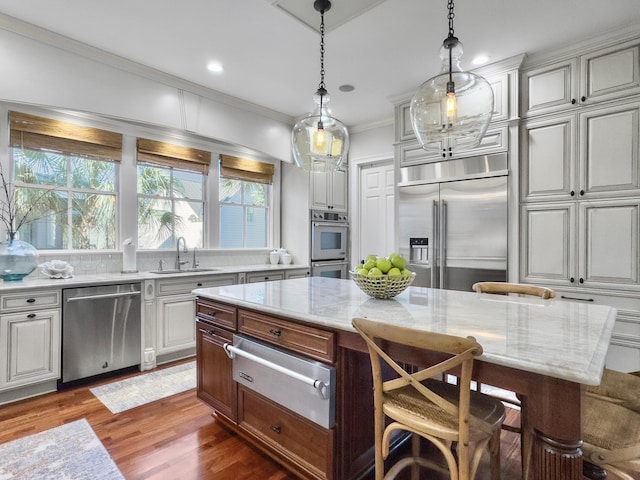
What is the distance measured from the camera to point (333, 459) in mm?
1464

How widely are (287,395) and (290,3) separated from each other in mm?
2502

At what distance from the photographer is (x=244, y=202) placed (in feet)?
15.4

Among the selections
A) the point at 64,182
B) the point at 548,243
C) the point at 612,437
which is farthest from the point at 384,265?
the point at 64,182

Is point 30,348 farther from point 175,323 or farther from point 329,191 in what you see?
point 329,191

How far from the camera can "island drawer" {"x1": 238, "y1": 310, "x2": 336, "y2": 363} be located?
1479 mm

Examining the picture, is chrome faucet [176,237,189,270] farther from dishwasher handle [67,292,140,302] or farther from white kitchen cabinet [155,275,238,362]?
dishwasher handle [67,292,140,302]

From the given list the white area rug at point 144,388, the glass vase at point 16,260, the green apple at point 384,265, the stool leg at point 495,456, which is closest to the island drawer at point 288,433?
the stool leg at point 495,456

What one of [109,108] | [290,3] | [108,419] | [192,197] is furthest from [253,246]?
[290,3]

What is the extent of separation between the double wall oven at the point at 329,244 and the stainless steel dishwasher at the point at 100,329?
2.31 m

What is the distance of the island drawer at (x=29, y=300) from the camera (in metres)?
2.46

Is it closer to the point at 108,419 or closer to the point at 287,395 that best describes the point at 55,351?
the point at 108,419

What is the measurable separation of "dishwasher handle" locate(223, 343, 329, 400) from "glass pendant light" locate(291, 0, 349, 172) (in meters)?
1.23

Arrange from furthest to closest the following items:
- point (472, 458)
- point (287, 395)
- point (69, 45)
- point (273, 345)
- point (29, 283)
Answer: point (69, 45) → point (29, 283) → point (273, 345) → point (287, 395) → point (472, 458)

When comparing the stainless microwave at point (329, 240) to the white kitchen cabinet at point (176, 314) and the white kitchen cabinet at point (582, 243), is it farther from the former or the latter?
the white kitchen cabinet at point (582, 243)
